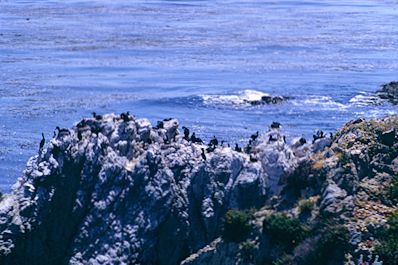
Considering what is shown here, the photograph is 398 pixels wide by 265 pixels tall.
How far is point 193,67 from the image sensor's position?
102500 millimetres

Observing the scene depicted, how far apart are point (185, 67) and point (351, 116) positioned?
89.8 ft

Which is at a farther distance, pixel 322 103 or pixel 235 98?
pixel 235 98

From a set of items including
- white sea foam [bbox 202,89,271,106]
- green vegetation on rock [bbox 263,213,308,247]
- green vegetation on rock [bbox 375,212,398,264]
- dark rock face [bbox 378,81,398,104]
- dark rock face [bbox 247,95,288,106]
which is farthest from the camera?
dark rock face [bbox 378,81,398,104]

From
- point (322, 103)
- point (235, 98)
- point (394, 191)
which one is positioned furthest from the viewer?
point (235, 98)

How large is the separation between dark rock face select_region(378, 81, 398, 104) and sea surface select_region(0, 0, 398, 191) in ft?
3.73

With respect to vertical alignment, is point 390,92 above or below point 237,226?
above

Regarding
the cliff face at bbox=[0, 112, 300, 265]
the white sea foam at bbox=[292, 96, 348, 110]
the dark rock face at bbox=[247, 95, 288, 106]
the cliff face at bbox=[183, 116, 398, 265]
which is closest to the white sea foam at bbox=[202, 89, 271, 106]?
the dark rock face at bbox=[247, 95, 288, 106]

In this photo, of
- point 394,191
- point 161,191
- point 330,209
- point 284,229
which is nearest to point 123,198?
point 161,191

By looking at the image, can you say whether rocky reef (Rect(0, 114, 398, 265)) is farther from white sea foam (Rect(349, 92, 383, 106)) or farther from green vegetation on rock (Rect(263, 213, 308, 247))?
white sea foam (Rect(349, 92, 383, 106))

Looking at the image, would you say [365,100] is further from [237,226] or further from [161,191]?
[237,226]

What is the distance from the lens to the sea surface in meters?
78.6

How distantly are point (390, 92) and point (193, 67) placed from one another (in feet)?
75.5

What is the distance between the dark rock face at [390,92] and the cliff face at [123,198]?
44.6 metres

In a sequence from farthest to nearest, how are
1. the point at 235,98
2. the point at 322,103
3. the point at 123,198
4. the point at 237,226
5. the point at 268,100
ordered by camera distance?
1. the point at 235,98
2. the point at 268,100
3. the point at 322,103
4. the point at 123,198
5. the point at 237,226
